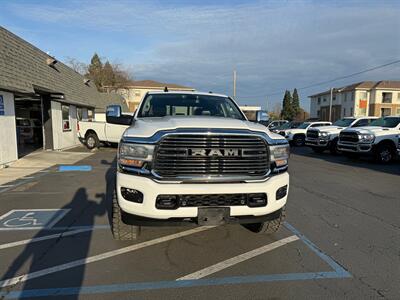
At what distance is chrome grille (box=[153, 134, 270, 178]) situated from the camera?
143 inches

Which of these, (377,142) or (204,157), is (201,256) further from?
(377,142)

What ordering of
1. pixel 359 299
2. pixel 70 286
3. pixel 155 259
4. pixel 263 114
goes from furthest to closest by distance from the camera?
pixel 263 114, pixel 155 259, pixel 70 286, pixel 359 299

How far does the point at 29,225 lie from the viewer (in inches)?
207

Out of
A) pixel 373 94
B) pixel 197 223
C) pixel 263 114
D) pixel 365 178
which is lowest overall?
pixel 365 178

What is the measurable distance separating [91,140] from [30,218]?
44.6 feet

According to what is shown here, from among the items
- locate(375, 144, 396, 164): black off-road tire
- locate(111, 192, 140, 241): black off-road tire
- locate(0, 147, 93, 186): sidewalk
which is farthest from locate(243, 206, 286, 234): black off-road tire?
locate(375, 144, 396, 164): black off-road tire

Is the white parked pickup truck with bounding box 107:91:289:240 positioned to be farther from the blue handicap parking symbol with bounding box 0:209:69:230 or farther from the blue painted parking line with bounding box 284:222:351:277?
the blue handicap parking symbol with bounding box 0:209:69:230

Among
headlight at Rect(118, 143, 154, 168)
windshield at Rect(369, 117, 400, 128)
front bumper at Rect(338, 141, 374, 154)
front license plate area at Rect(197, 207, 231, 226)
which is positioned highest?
windshield at Rect(369, 117, 400, 128)

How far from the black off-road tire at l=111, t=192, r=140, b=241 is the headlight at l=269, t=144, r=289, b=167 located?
1.98 metres

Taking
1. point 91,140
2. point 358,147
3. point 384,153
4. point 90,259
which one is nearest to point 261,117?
point 90,259

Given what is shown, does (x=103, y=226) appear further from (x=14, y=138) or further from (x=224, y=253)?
(x=14, y=138)

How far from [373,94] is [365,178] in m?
59.8

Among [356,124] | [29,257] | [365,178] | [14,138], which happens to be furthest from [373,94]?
[29,257]

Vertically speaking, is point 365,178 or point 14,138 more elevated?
point 14,138
